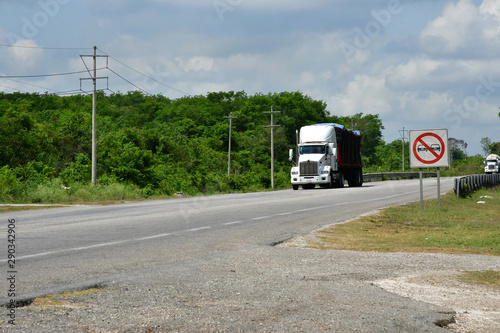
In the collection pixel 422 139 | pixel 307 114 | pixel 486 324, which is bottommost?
pixel 486 324

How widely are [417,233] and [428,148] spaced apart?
5750 millimetres

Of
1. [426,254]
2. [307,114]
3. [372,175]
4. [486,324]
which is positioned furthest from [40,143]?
[307,114]

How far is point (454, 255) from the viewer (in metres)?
9.95

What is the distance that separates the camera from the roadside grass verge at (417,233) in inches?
442

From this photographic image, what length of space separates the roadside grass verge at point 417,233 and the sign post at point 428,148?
1.63m

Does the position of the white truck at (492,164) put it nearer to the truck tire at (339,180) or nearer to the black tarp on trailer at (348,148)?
the black tarp on trailer at (348,148)

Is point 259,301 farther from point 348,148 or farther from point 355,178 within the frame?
point 355,178

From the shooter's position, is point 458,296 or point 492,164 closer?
point 458,296

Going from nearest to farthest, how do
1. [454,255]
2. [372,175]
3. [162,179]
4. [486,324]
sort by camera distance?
[486,324] → [454,255] → [162,179] → [372,175]

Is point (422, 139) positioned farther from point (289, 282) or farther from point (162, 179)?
point (162, 179)

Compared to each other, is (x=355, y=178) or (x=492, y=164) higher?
(x=492, y=164)

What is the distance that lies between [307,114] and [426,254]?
98.3 meters

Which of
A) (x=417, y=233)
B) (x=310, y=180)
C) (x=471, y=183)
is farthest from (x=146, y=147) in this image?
(x=417, y=233)

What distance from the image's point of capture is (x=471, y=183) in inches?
1507
